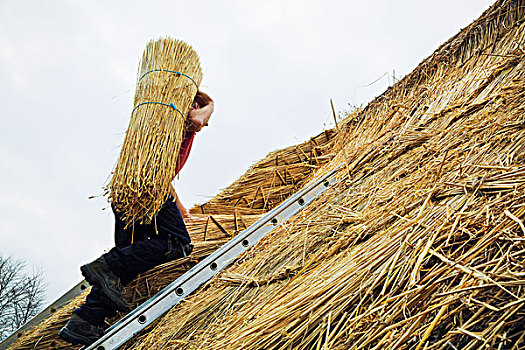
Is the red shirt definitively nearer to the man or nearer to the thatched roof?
the man

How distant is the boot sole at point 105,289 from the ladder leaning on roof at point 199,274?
8 centimetres

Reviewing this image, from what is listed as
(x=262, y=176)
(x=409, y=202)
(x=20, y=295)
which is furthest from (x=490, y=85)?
(x=20, y=295)

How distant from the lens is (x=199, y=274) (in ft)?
6.29

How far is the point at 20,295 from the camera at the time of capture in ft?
29.9

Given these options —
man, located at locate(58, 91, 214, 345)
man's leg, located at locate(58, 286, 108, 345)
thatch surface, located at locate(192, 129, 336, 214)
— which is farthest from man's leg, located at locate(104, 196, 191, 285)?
thatch surface, located at locate(192, 129, 336, 214)

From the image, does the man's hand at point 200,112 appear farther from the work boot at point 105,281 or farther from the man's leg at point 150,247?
the work boot at point 105,281

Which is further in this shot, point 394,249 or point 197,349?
point 197,349

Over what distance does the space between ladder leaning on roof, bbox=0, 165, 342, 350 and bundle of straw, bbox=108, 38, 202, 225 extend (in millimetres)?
344

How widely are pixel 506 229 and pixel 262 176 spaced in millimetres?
2530

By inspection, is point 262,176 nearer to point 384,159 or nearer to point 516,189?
point 384,159

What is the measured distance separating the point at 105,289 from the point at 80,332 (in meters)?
0.21

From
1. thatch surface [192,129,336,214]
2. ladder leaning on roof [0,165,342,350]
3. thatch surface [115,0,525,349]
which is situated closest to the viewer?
thatch surface [115,0,525,349]

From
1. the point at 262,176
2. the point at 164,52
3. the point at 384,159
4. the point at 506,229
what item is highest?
the point at 164,52

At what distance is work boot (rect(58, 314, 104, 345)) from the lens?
75.8 inches
